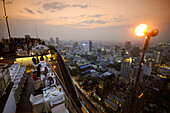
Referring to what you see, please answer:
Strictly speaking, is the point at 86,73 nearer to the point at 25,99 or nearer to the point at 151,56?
the point at 25,99

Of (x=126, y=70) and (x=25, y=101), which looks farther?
(x=126, y=70)

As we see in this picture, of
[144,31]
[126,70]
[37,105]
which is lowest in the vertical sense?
[126,70]

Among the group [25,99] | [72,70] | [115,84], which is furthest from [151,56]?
[25,99]

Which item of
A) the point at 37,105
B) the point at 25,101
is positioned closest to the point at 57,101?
the point at 37,105

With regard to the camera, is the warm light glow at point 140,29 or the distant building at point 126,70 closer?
the warm light glow at point 140,29

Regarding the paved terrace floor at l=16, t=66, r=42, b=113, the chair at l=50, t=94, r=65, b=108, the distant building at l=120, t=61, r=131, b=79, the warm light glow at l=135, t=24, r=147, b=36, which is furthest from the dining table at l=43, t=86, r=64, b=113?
the distant building at l=120, t=61, r=131, b=79

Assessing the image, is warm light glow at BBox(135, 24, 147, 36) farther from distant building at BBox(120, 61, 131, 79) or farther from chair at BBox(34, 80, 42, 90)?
distant building at BBox(120, 61, 131, 79)

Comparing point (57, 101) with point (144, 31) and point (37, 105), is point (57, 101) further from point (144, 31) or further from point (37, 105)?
point (144, 31)

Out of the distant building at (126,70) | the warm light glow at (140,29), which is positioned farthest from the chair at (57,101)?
the distant building at (126,70)

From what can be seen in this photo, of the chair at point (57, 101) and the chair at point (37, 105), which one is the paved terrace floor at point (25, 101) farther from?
the chair at point (57, 101)

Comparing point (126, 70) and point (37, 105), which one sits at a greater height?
point (37, 105)

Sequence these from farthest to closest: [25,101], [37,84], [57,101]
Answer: [37,84] → [25,101] → [57,101]
